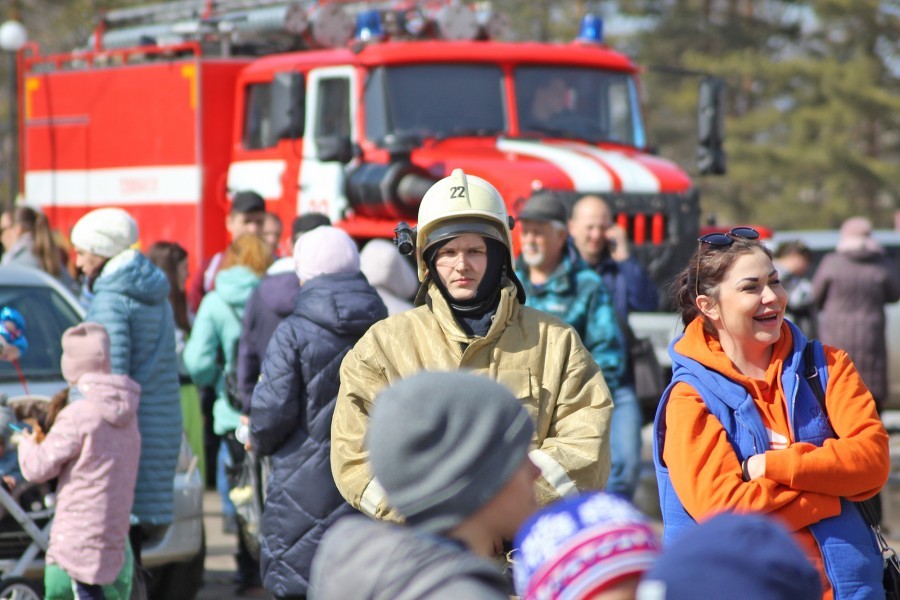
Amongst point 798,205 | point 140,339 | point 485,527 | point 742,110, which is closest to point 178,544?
point 140,339

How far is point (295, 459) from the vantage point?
17.5ft

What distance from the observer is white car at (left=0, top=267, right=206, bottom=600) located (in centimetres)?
680

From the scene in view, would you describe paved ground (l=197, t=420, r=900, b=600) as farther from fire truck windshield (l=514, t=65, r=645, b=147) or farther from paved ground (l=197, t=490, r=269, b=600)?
fire truck windshield (l=514, t=65, r=645, b=147)

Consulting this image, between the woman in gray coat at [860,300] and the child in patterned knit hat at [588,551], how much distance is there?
900 cm

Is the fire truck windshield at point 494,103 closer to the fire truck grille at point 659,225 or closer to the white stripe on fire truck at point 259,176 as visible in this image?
the fire truck grille at point 659,225

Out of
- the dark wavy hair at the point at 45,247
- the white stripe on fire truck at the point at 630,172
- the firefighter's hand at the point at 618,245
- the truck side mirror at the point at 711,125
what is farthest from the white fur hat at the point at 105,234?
the truck side mirror at the point at 711,125

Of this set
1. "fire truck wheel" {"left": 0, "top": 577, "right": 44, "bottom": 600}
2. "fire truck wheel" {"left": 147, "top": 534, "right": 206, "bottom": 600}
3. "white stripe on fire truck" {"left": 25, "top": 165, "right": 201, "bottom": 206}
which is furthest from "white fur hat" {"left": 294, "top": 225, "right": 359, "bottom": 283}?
"white stripe on fire truck" {"left": 25, "top": 165, "right": 201, "bottom": 206}

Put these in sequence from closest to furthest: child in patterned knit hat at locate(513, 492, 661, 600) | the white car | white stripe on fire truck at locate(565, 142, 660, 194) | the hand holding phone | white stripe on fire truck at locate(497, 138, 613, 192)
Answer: child in patterned knit hat at locate(513, 492, 661, 600) < the hand holding phone < the white car < white stripe on fire truck at locate(497, 138, 613, 192) < white stripe on fire truck at locate(565, 142, 660, 194)

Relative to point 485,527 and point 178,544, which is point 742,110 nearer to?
point 178,544

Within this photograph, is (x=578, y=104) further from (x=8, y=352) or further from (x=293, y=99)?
(x=8, y=352)

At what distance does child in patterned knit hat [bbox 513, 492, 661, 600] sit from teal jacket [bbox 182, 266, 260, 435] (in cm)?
618

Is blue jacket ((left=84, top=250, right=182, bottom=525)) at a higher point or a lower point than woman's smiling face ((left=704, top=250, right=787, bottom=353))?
lower

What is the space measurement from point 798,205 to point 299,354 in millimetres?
27290

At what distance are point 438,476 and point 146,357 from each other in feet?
14.9
